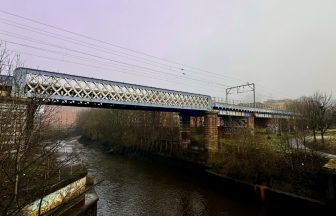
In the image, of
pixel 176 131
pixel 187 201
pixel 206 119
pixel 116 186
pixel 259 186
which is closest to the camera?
pixel 187 201

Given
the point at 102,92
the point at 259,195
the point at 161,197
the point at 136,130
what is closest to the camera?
the point at 161,197

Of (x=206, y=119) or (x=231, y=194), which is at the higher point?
(x=206, y=119)

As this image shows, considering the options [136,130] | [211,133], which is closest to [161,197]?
[211,133]

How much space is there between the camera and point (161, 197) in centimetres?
2150

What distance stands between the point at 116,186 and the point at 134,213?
23.0ft

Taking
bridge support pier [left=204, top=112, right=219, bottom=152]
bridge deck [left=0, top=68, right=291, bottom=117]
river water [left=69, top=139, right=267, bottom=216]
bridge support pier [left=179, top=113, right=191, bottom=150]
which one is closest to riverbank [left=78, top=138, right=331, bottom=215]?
river water [left=69, top=139, right=267, bottom=216]

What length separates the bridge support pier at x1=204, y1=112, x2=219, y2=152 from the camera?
3478 cm

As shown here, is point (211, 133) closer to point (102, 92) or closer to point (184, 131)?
point (184, 131)

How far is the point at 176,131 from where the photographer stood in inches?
1683

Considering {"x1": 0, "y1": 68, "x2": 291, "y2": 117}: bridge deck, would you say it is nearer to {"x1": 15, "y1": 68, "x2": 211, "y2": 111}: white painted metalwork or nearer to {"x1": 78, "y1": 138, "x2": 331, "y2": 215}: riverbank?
{"x1": 15, "y1": 68, "x2": 211, "y2": 111}: white painted metalwork

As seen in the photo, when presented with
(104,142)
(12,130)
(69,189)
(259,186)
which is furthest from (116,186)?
(104,142)

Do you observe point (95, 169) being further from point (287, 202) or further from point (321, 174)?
point (321, 174)

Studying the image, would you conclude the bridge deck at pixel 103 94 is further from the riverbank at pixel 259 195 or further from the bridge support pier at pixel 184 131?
the riverbank at pixel 259 195

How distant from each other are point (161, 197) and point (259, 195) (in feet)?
26.6
